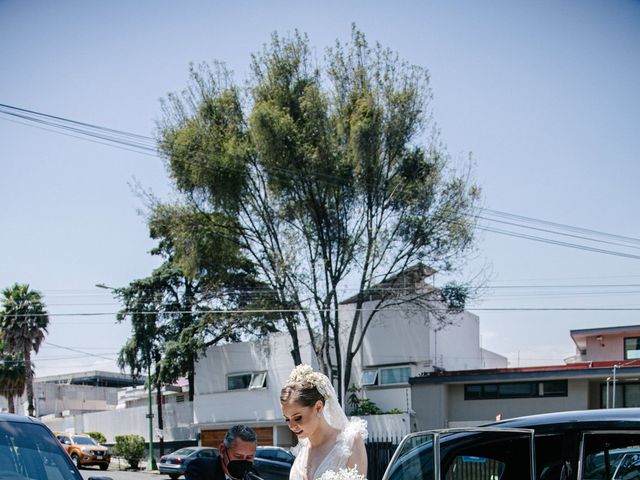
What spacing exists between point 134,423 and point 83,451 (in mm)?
11026

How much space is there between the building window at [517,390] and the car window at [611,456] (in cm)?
2505

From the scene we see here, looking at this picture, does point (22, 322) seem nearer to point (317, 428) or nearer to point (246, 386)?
point (246, 386)

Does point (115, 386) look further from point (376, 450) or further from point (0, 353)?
Result: point (376, 450)

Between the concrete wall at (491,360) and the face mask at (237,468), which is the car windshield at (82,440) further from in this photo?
the face mask at (237,468)

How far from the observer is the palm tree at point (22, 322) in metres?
45.6

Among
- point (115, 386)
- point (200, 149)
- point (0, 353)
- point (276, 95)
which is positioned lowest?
point (115, 386)

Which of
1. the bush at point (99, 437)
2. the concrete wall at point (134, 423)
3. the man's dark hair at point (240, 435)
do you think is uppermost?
the man's dark hair at point (240, 435)

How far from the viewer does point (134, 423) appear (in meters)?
45.8

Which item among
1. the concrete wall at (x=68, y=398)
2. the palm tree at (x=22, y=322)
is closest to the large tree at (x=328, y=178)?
the palm tree at (x=22, y=322)

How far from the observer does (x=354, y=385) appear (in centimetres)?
3425

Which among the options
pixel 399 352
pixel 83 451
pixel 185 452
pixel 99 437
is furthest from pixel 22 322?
pixel 399 352

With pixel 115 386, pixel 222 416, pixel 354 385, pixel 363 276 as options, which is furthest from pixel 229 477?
pixel 115 386

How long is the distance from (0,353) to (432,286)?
2993 cm

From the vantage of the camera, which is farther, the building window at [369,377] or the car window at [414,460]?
the building window at [369,377]
